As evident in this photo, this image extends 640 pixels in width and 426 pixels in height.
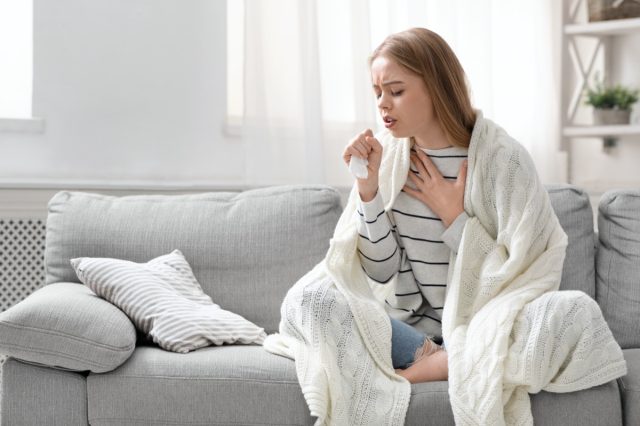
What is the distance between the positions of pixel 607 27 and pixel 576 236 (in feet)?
4.93

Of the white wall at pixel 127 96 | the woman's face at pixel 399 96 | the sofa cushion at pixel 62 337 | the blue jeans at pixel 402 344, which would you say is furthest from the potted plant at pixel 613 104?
the sofa cushion at pixel 62 337

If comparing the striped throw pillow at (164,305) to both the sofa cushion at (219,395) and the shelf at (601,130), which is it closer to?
the sofa cushion at (219,395)

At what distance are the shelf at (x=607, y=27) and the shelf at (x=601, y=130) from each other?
382 millimetres

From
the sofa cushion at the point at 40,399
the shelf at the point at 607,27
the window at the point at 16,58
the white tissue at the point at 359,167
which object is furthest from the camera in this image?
the shelf at the point at 607,27

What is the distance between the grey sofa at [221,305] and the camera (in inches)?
81.4

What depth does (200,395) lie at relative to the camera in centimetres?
208

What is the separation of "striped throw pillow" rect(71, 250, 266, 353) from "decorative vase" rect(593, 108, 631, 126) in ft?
6.85

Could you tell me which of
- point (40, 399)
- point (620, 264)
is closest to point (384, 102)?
point (620, 264)

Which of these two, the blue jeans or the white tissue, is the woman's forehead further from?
the blue jeans

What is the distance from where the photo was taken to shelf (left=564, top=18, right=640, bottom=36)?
377cm

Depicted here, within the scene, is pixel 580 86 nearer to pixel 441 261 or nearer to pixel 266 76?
pixel 266 76

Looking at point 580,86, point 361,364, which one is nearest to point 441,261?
point 361,364

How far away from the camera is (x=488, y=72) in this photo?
3.71 metres

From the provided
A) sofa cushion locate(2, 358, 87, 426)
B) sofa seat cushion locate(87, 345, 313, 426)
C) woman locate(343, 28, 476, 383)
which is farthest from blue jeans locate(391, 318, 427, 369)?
sofa cushion locate(2, 358, 87, 426)
